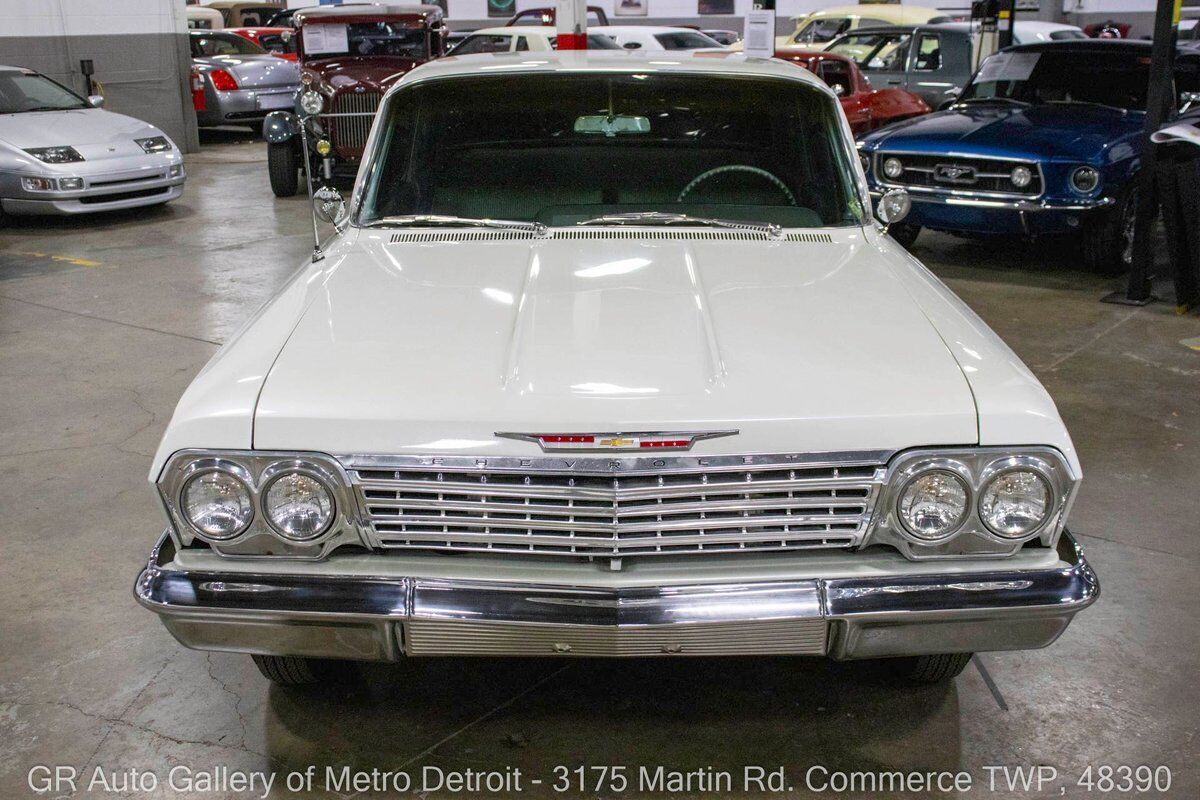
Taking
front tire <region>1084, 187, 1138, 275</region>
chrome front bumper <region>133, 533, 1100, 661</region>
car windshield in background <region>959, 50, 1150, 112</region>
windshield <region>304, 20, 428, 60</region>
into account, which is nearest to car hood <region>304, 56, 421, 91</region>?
windshield <region>304, 20, 428, 60</region>

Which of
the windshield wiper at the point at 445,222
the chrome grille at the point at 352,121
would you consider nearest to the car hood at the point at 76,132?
the chrome grille at the point at 352,121

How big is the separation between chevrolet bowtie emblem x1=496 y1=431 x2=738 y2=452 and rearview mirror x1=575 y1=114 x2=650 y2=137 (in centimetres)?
160

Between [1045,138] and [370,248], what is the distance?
223 inches

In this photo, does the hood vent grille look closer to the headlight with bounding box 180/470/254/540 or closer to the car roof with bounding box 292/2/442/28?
the headlight with bounding box 180/470/254/540

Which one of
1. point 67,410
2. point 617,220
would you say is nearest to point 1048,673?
point 617,220

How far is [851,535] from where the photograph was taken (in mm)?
2270

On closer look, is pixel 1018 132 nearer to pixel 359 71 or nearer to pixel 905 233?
pixel 905 233

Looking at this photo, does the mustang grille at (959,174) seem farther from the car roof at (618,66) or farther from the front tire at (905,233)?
the car roof at (618,66)

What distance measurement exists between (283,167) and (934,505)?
9.95 m

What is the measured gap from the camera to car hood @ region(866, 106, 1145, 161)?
7270 mm

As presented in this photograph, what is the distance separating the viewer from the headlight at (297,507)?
224 centimetres

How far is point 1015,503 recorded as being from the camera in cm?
228

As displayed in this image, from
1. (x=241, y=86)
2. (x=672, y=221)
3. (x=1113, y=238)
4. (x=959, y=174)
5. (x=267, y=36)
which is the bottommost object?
(x=1113, y=238)

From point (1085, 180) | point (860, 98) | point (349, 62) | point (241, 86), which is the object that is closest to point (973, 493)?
point (1085, 180)
